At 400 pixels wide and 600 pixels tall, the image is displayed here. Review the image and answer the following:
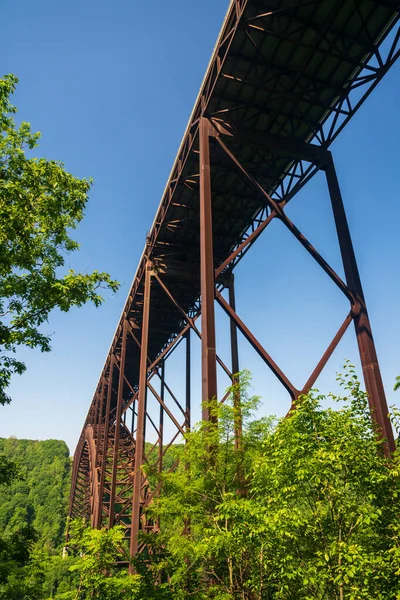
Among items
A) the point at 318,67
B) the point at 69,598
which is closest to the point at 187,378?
the point at 69,598

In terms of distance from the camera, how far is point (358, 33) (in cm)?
1121

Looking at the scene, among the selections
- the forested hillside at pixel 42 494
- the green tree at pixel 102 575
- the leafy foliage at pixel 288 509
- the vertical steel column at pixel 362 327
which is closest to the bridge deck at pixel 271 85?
the vertical steel column at pixel 362 327

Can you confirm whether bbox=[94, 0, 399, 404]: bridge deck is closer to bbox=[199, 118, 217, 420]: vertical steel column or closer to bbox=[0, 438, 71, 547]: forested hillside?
bbox=[199, 118, 217, 420]: vertical steel column

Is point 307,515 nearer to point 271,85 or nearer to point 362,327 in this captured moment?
point 362,327

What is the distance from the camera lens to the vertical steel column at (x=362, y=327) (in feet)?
31.4

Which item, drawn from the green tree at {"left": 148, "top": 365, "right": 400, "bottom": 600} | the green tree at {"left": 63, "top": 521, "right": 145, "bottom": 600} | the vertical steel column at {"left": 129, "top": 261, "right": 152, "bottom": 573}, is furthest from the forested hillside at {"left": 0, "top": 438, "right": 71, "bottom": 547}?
the green tree at {"left": 148, "top": 365, "right": 400, "bottom": 600}

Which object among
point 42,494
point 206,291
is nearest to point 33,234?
point 206,291

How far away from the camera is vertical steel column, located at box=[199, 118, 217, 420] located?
32.1 ft

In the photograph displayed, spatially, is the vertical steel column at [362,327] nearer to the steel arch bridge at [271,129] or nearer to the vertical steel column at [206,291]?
the steel arch bridge at [271,129]

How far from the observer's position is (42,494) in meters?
115

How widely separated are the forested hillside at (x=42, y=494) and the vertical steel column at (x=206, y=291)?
82220mm

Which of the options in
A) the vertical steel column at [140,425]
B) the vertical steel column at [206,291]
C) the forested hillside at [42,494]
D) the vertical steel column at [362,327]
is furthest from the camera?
the forested hillside at [42,494]

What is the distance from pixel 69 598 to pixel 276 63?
50.0 feet

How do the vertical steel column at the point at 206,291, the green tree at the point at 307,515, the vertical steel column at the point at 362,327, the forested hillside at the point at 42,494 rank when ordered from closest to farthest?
1. the green tree at the point at 307,515
2. the vertical steel column at the point at 362,327
3. the vertical steel column at the point at 206,291
4. the forested hillside at the point at 42,494
